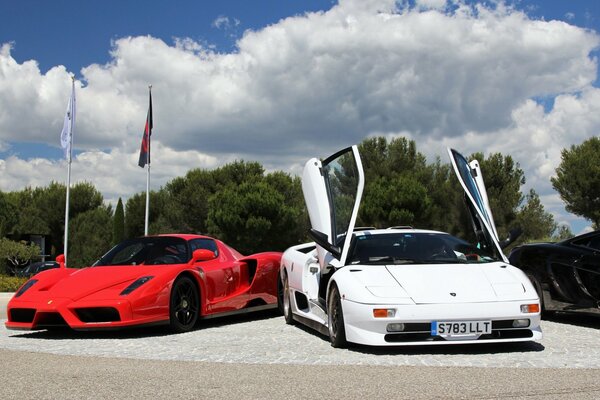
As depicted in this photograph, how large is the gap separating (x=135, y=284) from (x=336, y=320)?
255 cm

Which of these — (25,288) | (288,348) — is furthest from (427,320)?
(25,288)

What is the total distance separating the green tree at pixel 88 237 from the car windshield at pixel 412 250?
152 ft

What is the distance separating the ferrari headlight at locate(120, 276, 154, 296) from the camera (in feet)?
26.4

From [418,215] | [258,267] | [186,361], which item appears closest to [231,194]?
[418,215]

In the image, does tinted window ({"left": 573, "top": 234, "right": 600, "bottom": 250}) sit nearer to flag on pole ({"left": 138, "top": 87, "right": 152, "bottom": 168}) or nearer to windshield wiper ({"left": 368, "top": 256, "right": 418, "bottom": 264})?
windshield wiper ({"left": 368, "top": 256, "right": 418, "bottom": 264})

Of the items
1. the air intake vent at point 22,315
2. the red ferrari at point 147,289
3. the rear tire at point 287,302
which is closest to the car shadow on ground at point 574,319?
the rear tire at point 287,302

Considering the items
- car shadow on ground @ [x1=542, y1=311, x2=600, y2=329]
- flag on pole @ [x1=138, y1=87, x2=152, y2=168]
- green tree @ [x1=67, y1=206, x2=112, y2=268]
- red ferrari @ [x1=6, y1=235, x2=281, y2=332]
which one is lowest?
car shadow on ground @ [x1=542, y1=311, x2=600, y2=329]

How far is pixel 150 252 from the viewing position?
9125 millimetres

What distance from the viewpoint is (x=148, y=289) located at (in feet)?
26.6

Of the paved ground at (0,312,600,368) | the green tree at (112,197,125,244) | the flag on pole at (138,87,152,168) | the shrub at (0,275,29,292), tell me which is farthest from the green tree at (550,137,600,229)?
the paved ground at (0,312,600,368)

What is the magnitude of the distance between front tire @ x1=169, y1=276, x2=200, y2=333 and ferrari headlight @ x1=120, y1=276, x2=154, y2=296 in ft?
1.16

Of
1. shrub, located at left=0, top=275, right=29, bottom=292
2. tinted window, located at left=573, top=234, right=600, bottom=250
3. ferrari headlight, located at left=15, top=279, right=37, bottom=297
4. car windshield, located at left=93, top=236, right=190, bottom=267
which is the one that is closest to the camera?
ferrari headlight, located at left=15, top=279, right=37, bottom=297

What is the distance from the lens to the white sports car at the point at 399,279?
6402mm

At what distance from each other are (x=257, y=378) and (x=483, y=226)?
12.2ft
